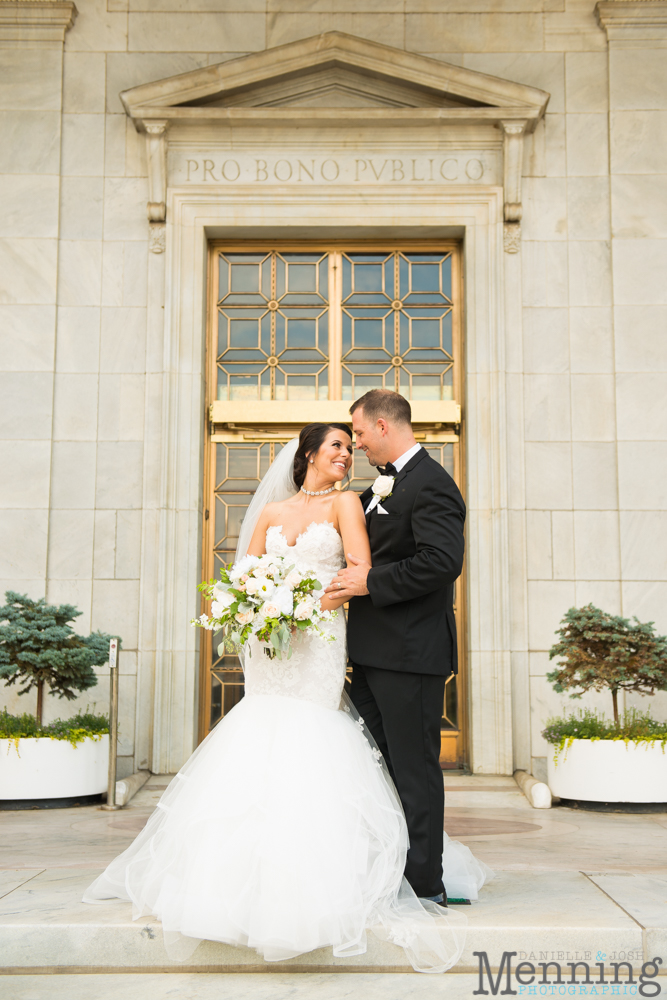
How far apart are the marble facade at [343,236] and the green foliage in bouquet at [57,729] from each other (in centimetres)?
81

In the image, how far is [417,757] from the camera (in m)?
4.09

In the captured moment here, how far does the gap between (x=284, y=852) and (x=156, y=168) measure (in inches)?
290

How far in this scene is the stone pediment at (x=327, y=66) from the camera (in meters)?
8.87

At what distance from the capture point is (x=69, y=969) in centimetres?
382

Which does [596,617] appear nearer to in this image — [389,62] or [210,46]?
[389,62]

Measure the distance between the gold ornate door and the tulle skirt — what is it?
5.01 meters

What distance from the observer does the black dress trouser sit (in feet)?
13.2

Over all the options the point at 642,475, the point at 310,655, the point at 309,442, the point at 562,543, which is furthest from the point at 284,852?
the point at 642,475

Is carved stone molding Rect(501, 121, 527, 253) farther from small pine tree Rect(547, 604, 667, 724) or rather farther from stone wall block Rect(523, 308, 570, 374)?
small pine tree Rect(547, 604, 667, 724)

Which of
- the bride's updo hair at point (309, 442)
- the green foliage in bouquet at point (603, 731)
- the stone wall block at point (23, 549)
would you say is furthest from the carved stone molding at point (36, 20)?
the green foliage in bouquet at point (603, 731)

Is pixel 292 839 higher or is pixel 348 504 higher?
pixel 348 504

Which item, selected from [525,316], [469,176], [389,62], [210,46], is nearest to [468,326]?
[525,316]

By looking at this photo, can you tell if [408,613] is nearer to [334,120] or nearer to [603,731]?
[603,731]

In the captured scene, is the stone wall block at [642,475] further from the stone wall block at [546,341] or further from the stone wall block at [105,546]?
the stone wall block at [105,546]
